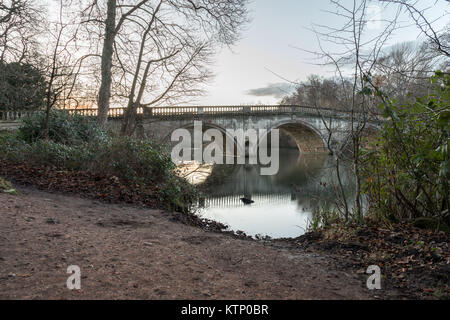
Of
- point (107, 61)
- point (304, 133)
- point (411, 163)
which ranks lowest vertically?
point (411, 163)

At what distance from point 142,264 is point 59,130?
637 centimetres

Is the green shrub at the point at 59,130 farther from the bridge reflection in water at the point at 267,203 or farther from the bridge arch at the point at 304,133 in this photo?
the bridge arch at the point at 304,133

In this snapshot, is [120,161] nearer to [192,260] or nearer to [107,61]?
[192,260]

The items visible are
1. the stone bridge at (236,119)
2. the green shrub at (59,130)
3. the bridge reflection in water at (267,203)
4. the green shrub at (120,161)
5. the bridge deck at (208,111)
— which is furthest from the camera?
the stone bridge at (236,119)

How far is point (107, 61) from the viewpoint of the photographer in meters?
9.01

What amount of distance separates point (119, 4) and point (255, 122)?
1718cm

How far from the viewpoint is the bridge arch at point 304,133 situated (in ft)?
88.9

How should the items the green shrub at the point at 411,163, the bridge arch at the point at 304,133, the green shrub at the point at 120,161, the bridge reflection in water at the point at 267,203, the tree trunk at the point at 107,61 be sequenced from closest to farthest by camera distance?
the green shrub at the point at 411,163 → the green shrub at the point at 120,161 → the bridge reflection in water at the point at 267,203 → the tree trunk at the point at 107,61 → the bridge arch at the point at 304,133

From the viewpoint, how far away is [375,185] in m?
3.98

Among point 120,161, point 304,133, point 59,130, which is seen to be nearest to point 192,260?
point 120,161

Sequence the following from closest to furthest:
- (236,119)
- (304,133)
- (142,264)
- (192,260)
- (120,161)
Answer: (142,264) → (192,260) → (120,161) → (236,119) → (304,133)

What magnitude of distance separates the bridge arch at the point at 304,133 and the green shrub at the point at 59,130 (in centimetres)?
1974

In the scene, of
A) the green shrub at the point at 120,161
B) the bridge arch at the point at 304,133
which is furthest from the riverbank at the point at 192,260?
the bridge arch at the point at 304,133

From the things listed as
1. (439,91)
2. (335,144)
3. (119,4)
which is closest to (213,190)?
(119,4)
